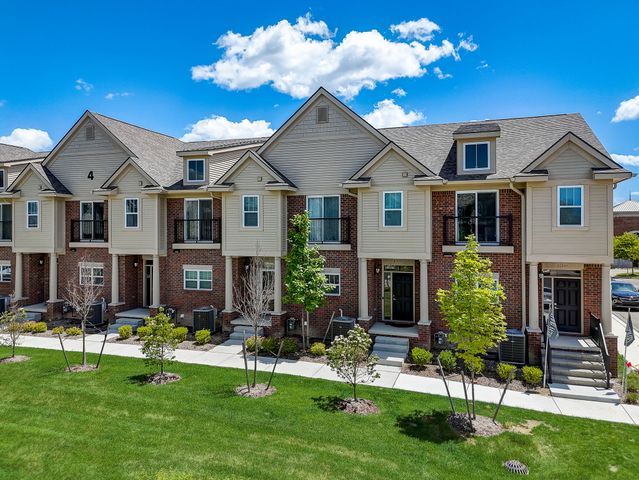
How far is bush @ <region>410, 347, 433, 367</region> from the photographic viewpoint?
565 inches

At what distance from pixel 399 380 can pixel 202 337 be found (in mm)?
8571

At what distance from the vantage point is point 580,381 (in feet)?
42.4

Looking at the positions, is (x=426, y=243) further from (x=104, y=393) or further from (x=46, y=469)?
(x=46, y=469)

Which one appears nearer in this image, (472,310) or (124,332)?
(472,310)

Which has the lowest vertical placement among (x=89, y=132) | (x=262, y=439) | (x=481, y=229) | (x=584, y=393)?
(x=584, y=393)

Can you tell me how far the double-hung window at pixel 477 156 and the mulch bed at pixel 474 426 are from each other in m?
9.76

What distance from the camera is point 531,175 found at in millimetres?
14305

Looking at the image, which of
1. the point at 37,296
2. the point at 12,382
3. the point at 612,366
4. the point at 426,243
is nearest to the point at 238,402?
the point at 12,382

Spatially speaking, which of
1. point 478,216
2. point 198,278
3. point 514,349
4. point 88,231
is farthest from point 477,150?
point 88,231

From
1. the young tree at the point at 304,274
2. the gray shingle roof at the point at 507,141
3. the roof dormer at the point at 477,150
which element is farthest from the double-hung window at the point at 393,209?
the young tree at the point at 304,274

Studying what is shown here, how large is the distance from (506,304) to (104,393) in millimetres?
14329

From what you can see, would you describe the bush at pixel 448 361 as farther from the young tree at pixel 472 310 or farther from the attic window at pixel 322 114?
the attic window at pixel 322 114

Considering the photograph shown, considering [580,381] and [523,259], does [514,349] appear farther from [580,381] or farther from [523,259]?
[523,259]

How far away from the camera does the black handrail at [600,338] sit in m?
12.6
